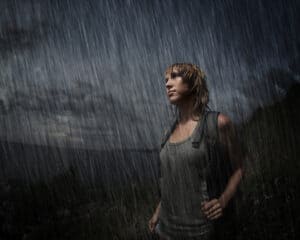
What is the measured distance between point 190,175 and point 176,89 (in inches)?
26.6

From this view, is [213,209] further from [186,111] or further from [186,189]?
[186,111]

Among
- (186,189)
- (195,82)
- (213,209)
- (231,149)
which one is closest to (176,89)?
(195,82)

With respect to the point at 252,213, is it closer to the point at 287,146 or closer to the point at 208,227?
the point at 287,146

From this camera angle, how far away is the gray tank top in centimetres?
236

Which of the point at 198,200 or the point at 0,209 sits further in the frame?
the point at 0,209

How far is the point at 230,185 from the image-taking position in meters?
2.39

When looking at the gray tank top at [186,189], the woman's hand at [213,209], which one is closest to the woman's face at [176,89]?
the gray tank top at [186,189]

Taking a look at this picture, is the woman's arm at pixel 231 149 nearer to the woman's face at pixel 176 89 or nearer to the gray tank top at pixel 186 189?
the gray tank top at pixel 186 189

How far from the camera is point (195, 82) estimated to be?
2.65 meters

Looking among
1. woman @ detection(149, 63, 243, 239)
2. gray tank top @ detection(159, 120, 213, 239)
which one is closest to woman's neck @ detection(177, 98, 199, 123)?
woman @ detection(149, 63, 243, 239)

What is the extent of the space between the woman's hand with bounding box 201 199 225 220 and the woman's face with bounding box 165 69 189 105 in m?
0.81

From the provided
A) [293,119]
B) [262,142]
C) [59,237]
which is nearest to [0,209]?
[59,237]

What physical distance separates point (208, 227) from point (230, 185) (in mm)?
332

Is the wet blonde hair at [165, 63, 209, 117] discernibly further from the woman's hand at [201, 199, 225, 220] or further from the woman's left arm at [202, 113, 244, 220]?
the woman's hand at [201, 199, 225, 220]
